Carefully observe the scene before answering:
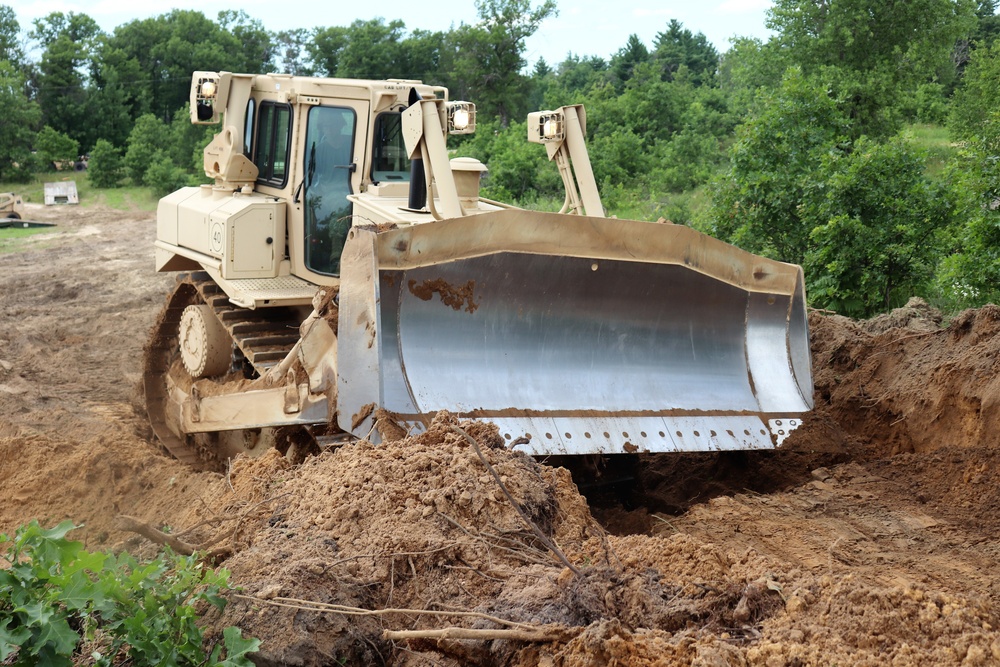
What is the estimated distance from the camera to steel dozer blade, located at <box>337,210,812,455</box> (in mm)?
4992

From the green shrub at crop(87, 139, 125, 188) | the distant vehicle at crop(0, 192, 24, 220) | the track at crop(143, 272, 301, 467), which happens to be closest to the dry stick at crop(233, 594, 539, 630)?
the track at crop(143, 272, 301, 467)

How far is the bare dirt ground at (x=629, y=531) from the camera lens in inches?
120

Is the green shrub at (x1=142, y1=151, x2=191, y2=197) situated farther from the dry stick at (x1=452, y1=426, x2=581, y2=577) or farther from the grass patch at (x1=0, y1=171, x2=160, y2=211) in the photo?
the dry stick at (x1=452, y1=426, x2=581, y2=577)

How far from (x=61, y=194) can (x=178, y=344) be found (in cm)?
2284

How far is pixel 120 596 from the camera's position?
Result: 2.96 metres

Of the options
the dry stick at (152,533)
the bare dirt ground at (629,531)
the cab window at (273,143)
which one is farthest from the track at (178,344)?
the dry stick at (152,533)

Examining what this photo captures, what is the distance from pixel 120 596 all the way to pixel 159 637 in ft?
0.55

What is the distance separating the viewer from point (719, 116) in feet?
84.9

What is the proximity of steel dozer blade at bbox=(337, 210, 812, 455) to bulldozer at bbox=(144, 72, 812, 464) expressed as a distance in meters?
0.01

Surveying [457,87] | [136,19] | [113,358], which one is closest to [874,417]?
[113,358]

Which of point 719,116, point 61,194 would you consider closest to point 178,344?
point 719,116

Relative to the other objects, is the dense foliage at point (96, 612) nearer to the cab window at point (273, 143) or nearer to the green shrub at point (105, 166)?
the cab window at point (273, 143)

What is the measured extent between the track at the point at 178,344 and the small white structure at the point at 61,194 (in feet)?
71.6

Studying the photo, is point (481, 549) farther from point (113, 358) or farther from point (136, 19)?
point (136, 19)
